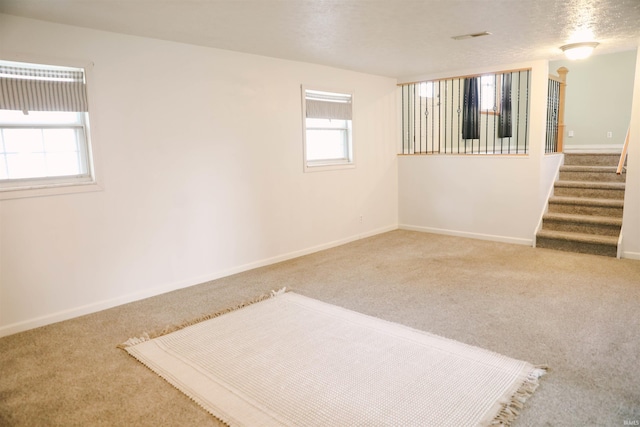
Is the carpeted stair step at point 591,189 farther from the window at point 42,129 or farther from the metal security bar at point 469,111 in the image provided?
the window at point 42,129

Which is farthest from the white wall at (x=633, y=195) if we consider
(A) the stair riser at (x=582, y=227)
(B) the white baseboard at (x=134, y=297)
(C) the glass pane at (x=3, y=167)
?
(C) the glass pane at (x=3, y=167)

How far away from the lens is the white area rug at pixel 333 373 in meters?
2.08

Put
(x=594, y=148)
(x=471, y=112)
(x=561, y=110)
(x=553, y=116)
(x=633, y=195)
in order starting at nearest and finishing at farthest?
(x=633, y=195)
(x=553, y=116)
(x=561, y=110)
(x=594, y=148)
(x=471, y=112)

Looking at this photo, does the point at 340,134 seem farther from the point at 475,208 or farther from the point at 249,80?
the point at 475,208

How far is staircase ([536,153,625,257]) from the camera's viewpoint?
500cm

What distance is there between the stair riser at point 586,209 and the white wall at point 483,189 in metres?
0.23

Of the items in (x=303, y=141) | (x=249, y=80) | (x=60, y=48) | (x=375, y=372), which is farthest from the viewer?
(x=303, y=141)

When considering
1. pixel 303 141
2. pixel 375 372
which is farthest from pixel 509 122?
pixel 375 372

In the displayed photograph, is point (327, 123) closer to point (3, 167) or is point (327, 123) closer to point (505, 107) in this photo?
point (3, 167)

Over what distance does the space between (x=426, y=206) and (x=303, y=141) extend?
7.74 ft

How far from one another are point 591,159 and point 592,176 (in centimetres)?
41

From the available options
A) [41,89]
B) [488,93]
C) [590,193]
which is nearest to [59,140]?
[41,89]

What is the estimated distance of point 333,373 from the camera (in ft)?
8.06

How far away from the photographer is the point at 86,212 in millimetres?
3445
